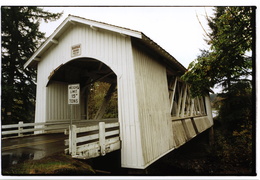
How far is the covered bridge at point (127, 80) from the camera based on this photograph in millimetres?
5312

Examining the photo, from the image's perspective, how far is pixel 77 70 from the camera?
10086mm

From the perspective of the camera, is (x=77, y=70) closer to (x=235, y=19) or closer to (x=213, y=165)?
(x=235, y=19)

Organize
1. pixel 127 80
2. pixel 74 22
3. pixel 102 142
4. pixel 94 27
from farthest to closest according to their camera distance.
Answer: pixel 74 22 → pixel 94 27 → pixel 127 80 → pixel 102 142

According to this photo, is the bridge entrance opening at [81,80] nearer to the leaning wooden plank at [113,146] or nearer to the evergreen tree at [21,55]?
the evergreen tree at [21,55]

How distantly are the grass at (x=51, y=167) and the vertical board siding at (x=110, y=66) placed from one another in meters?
1.42

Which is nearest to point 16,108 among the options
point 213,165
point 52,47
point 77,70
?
point 77,70

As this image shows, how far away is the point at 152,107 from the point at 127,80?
146cm

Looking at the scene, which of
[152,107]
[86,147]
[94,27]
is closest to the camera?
[86,147]

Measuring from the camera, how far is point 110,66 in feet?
19.2

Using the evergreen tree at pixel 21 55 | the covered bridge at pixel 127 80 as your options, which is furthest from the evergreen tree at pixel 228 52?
the evergreen tree at pixel 21 55

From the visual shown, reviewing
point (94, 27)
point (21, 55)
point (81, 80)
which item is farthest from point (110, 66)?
point (21, 55)

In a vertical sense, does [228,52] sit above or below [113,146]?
above

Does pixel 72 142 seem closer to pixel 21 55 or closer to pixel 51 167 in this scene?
pixel 51 167

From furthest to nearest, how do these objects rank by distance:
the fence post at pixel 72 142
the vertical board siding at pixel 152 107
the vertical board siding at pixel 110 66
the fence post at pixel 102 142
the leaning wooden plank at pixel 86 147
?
the vertical board siding at pixel 152 107
the vertical board siding at pixel 110 66
the fence post at pixel 102 142
the leaning wooden plank at pixel 86 147
the fence post at pixel 72 142
